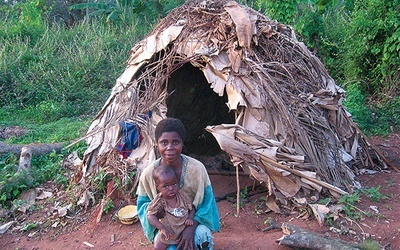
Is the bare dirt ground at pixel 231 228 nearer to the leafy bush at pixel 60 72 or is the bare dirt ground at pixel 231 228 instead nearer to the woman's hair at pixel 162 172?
the woman's hair at pixel 162 172

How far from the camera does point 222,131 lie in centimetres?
414

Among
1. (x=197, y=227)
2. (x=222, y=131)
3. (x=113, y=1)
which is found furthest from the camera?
(x=113, y=1)

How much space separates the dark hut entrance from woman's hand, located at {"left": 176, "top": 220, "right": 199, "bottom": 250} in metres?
3.26

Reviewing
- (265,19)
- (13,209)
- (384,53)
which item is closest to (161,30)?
(265,19)

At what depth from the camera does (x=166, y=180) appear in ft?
9.06

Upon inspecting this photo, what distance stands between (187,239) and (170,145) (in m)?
0.62

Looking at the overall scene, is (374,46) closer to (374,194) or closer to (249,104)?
(374,194)

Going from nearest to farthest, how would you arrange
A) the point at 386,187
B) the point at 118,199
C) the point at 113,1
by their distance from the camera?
1. the point at 118,199
2. the point at 386,187
3. the point at 113,1

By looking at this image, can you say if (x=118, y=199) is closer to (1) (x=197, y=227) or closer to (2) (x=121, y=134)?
(2) (x=121, y=134)

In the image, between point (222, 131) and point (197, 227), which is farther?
point (222, 131)

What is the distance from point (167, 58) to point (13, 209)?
2313mm

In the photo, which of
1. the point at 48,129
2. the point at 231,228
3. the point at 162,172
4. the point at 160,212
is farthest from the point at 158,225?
the point at 48,129

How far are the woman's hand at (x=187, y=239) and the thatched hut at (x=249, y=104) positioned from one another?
4.19ft

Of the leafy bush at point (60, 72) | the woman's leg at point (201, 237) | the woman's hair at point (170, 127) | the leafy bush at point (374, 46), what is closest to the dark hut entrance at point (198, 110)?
the woman's hair at point (170, 127)
